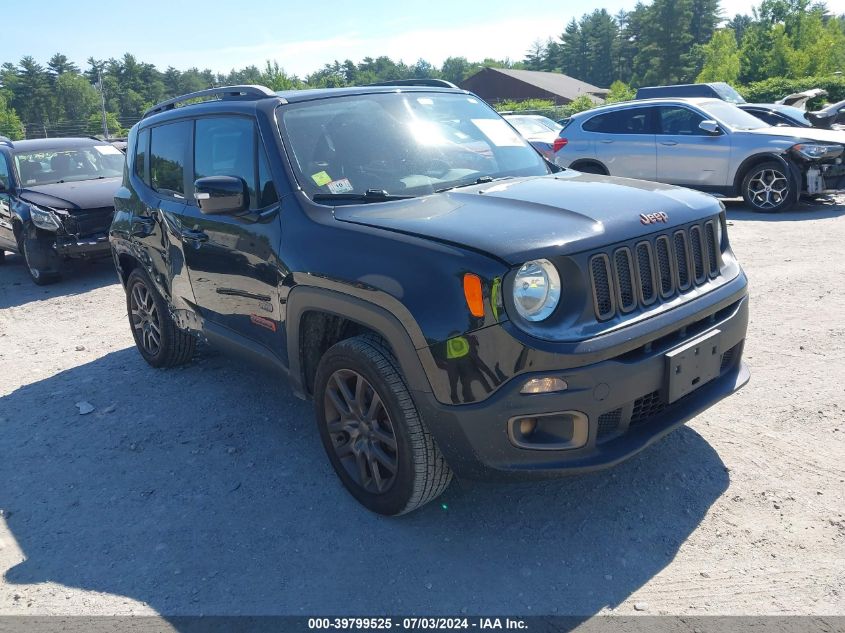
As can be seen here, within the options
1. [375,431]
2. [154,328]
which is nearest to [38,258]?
[154,328]

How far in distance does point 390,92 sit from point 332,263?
4.98ft

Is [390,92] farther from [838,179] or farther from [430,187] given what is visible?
[838,179]

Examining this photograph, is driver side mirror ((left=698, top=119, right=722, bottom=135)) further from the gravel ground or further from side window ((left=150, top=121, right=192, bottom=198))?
side window ((left=150, top=121, right=192, bottom=198))

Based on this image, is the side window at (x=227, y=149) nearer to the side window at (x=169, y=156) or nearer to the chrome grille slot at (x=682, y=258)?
the side window at (x=169, y=156)

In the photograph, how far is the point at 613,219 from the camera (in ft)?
9.29

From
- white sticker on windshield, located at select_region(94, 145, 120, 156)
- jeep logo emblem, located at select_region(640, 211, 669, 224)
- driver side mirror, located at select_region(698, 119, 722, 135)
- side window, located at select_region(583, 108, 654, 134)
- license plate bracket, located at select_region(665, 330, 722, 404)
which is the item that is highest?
white sticker on windshield, located at select_region(94, 145, 120, 156)

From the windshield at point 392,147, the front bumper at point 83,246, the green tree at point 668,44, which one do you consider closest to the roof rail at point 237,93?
the windshield at point 392,147

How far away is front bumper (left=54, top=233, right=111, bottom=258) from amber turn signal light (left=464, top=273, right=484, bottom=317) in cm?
727

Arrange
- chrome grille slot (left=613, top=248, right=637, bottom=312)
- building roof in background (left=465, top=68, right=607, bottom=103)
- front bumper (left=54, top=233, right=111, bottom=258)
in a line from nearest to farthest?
chrome grille slot (left=613, top=248, right=637, bottom=312), front bumper (left=54, top=233, right=111, bottom=258), building roof in background (left=465, top=68, right=607, bottom=103)

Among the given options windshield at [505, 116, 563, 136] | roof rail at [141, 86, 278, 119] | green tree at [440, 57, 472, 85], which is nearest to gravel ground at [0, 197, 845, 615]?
roof rail at [141, 86, 278, 119]

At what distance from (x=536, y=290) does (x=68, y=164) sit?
925 cm

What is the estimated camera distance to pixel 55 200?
28.6 feet

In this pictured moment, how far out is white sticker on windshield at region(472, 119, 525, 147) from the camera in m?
4.16

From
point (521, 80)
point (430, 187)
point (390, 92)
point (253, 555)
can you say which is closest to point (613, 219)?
point (430, 187)
